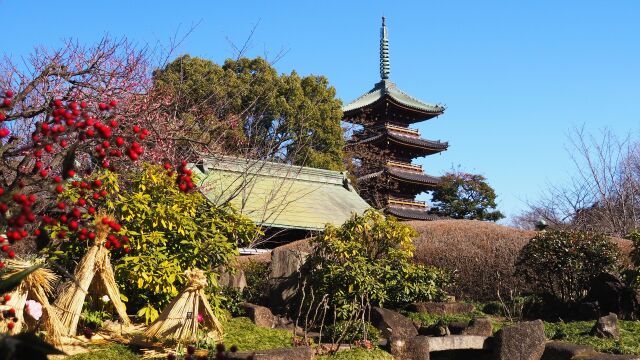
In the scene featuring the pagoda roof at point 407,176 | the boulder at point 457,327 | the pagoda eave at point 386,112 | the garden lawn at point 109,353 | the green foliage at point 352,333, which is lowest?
the garden lawn at point 109,353

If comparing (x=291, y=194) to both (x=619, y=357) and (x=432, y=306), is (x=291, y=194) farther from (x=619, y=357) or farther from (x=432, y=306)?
(x=619, y=357)

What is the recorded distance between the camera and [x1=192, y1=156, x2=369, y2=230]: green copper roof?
66.8ft

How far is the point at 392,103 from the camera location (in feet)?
128

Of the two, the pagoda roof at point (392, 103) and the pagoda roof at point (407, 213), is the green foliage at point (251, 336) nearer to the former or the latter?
the pagoda roof at point (407, 213)

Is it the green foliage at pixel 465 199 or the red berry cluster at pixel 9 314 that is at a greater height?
the green foliage at pixel 465 199

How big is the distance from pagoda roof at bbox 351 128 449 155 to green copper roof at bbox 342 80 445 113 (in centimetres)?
172

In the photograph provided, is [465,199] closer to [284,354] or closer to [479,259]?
[479,259]

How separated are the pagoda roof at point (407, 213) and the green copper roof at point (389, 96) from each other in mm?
6115

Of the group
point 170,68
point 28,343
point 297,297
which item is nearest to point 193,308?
point 297,297

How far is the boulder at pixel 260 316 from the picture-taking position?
10.2 m

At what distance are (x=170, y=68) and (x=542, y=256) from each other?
2045 centimetres

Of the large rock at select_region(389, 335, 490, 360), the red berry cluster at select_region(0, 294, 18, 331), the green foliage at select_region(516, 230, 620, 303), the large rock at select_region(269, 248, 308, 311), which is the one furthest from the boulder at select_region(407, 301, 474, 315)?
the red berry cluster at select_region(0, 294, 18, 331)

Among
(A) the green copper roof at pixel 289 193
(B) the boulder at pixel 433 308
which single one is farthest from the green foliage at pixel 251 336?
(A) the green copper roof at pixel 289 193

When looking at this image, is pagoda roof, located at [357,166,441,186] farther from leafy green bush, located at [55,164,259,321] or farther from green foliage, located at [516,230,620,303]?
leafy green bush, located at [55,164,259,321]
